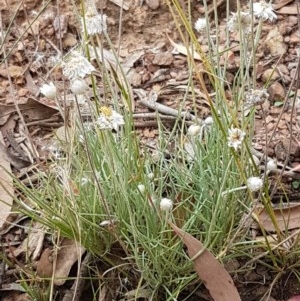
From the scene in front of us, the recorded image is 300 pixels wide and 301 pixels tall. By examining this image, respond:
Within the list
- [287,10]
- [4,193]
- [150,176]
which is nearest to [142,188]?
[150,176]

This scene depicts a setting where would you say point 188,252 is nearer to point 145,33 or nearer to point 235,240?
point 235,240

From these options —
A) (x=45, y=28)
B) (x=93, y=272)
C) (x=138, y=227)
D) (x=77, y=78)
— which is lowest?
(x=93, y=272)

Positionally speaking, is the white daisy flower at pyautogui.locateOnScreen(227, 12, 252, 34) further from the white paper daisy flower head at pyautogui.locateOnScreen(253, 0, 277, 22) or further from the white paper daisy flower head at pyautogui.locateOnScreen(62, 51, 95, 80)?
the white paper daisy flower head at pyautogui.locateOnScreen(62, 51, 95, 80)

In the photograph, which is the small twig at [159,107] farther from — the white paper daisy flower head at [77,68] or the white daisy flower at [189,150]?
the white paper daisy flower head at [77,68]

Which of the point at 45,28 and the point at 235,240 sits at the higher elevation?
the point at 45,28

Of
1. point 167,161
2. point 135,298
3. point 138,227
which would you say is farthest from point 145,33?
point 135,298

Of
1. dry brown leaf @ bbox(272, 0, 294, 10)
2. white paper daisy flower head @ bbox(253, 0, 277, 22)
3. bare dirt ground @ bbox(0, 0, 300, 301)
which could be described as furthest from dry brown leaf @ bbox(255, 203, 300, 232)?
dry brown leaf @ bbox(272, 0, 294, 10)

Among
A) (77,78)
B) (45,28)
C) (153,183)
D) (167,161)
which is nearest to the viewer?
(77,78)
